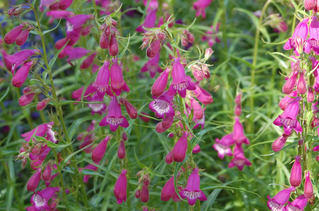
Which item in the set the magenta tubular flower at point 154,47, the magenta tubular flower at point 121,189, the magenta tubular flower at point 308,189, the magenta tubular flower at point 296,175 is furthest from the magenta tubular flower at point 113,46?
the magenta tubular flower at point 308,189

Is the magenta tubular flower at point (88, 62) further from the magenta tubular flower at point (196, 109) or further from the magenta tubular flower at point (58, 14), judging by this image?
the magenta tubular flower at point (196, 109)

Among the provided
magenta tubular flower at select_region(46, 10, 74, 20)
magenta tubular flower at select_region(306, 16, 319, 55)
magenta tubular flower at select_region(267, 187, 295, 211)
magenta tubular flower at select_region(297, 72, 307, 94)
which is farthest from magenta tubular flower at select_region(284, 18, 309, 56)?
magenta tubular flower at select_region(46, 10, 74, 20)

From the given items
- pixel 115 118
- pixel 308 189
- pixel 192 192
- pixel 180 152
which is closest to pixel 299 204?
pixel 308 189

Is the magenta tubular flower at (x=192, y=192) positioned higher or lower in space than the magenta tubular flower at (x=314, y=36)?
lower

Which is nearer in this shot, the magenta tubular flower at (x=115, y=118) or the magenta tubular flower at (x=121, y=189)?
the magenta tubular flower at (x=115, y=118)

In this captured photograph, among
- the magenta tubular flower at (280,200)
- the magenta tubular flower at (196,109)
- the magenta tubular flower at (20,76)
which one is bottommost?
the magenta tubular flower at (280,200)

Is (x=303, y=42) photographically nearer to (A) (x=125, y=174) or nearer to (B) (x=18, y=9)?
(A) (x=125, y=174)

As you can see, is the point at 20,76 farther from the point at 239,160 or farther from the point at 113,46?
the point at 239,160
